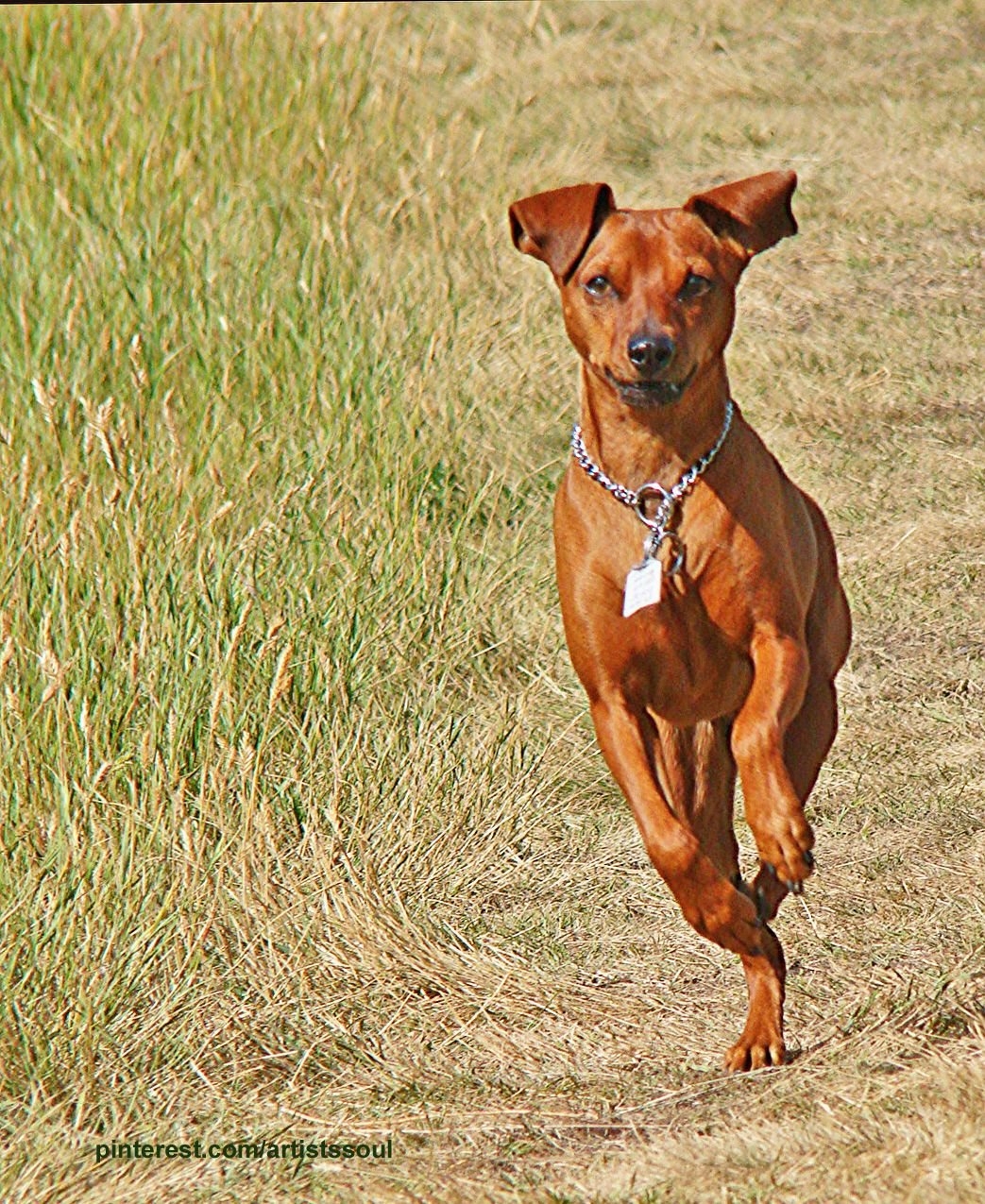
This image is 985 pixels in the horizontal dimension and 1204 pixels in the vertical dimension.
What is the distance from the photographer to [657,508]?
3859 mm

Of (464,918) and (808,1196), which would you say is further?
(464,918)

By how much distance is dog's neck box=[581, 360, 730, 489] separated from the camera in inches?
151

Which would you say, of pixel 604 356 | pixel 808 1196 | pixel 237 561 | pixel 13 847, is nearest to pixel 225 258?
pixel 237 561

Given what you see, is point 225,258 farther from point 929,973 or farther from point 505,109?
point 929,973

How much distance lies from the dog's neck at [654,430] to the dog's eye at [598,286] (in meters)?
0.16

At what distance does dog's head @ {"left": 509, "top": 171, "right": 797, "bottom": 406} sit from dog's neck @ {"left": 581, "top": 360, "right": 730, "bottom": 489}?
0.09m

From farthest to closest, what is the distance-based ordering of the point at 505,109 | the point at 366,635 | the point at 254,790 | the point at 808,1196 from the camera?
1. the point at 505,109
2. the point at 366,635
3. the point at 254,790
4. the point at 808,1196

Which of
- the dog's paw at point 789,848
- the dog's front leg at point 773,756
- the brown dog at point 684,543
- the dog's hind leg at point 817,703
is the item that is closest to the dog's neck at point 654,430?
the brown dog at point 684,543

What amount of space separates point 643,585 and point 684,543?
14 cm

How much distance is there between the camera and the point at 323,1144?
12.7ft

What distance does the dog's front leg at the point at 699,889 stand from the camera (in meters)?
3.67

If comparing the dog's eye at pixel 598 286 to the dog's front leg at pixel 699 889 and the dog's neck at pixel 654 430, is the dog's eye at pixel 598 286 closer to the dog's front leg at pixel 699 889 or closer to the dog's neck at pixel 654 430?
the dog's neck at pixel 654 430

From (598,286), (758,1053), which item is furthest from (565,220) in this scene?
(758,1053)

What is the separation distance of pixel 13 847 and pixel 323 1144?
0.96 meters
